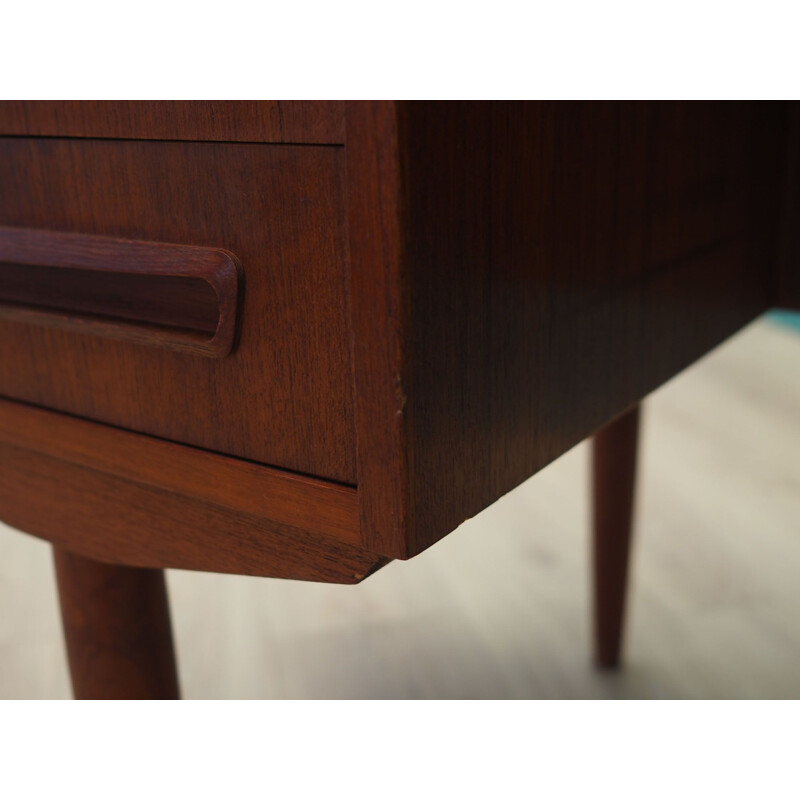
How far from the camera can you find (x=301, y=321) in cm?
Answer: 33

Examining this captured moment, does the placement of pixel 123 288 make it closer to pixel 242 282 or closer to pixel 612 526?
pixel 242 282

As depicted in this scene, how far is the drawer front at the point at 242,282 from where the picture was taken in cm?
32

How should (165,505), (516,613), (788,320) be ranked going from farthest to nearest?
(788,320) < (516,613) < (165,505)

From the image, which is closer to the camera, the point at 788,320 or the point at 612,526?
the point at 612,526

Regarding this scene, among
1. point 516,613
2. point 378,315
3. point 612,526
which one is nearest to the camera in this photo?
point 378,315

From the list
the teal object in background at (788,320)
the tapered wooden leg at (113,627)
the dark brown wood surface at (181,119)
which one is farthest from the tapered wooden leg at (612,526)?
the teal object in background at (788,320)

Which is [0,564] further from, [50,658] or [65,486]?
[65,486]

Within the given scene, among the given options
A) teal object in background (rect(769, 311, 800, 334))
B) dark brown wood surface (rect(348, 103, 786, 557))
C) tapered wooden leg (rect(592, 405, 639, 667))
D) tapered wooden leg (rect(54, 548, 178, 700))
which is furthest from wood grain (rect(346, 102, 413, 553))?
teal object in background (rect(769, 311, 800, 334))

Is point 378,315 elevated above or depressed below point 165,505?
above

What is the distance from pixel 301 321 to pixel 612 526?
0.60 m

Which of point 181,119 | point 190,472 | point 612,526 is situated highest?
point 181,119


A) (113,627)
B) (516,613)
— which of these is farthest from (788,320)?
(113,627)

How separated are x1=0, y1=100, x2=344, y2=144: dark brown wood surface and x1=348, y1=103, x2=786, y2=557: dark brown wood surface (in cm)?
2

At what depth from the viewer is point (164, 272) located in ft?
1.16
